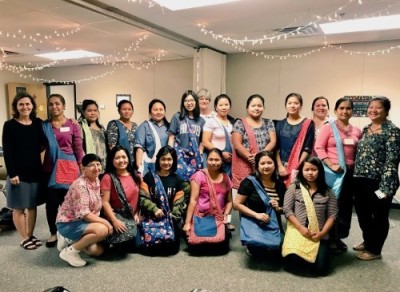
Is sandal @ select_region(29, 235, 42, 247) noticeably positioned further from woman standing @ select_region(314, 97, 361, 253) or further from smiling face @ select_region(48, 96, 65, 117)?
woman standing @ select_region(314, 97, 361, 253)

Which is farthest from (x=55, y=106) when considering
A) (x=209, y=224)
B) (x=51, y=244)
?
(x=209, y=224)

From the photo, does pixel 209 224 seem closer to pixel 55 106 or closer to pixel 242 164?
pixel 242 164

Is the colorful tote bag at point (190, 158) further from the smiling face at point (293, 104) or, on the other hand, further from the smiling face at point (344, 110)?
the smiling face at point (344, 110)

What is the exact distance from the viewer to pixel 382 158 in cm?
247

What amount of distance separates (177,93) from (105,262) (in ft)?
16.2

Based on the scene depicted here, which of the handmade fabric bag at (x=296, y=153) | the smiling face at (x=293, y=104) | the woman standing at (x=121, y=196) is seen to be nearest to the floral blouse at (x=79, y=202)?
the woman standing at (x=121, y=196)

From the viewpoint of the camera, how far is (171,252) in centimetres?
268

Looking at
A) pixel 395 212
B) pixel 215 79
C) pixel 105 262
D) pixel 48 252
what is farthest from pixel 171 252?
pixel 215 79

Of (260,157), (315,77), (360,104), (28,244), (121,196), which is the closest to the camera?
(260,157)

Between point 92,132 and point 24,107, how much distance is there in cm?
59

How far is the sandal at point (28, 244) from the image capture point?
278cm

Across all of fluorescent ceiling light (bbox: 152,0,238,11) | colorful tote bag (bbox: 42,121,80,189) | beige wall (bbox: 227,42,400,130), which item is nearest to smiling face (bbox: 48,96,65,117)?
colorful tote bag (bbox: 42,121,80,189)

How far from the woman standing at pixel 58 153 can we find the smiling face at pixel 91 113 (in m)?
0.22

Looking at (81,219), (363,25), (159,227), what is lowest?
(159,227)
